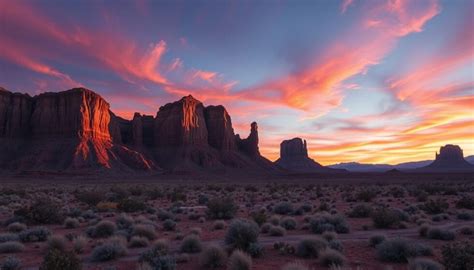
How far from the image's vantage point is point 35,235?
1474cm

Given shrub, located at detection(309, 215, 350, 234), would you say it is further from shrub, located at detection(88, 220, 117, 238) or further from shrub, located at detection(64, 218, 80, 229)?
shrub, located at detection(64, 218, 80, 229)

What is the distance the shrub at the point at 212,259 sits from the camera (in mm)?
10055

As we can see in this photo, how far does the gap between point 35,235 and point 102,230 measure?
2.64 meters

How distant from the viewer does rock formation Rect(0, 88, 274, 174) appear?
97875 mm

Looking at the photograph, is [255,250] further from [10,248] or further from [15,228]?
[15,228]

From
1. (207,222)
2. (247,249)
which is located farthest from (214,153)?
(247,249)

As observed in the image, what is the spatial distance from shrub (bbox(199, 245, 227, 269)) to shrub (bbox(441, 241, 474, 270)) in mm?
5619

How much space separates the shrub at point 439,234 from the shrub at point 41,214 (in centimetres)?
1844

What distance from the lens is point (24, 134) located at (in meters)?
109

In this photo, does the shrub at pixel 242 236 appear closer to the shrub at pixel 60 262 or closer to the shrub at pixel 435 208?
the shrub at pixel 60 262

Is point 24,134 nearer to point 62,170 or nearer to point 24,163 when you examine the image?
point 24,163

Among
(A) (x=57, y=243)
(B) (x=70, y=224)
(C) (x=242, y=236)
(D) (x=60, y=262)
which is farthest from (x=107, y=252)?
(B) (x=70, y=224)

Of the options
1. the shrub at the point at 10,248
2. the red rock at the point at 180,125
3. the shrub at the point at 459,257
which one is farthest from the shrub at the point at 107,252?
the red rock at the point at 180,125

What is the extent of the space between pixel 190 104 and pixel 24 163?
60.6 m
